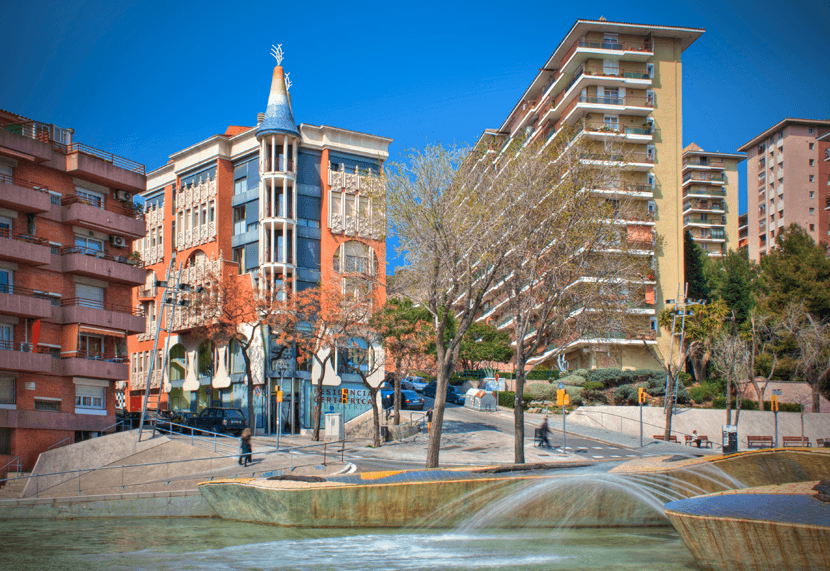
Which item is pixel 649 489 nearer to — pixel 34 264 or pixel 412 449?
pixel 412 449

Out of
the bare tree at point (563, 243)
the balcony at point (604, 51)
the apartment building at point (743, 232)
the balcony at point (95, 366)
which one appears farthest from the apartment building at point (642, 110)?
the apartment building at point (743, 232)

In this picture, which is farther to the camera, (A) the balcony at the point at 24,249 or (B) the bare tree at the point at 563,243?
(A) the balcony at the point at 24,249

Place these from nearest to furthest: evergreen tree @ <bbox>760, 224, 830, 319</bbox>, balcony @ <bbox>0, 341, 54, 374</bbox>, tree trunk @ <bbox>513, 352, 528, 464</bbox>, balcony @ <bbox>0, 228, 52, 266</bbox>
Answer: tree trunk @ <bbox>513, 352, 528, 464</bbox> → balcony @ <bbox>0, 341, 54, 374</bbox> → balcony @ <bbox>0, 228, 52, 266</bbox> → evergreen tree @ <bbox>760, 224, 830, 319</bbox>

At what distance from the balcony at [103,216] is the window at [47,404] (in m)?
8.85

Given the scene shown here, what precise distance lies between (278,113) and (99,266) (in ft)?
57.6

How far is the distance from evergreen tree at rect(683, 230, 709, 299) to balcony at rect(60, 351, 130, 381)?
5169cm

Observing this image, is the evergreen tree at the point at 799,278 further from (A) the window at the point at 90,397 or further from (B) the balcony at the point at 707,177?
(B) the balcony at the point at 707,177

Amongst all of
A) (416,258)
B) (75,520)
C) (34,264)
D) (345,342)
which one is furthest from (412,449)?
(34,264)

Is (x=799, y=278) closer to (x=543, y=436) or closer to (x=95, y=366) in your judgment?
(x=543, y=436)

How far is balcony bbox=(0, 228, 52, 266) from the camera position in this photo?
33.6 metres

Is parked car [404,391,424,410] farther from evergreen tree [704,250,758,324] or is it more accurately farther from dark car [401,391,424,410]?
evergreen tree [704,250,758,324]

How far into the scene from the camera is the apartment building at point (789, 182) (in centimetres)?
9200

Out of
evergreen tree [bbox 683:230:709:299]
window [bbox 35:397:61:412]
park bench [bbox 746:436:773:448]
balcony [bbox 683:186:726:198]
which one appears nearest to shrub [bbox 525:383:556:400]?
park bench [bbox 746:436:773:448]

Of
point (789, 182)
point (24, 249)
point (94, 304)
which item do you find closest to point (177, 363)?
point (94, 304)
